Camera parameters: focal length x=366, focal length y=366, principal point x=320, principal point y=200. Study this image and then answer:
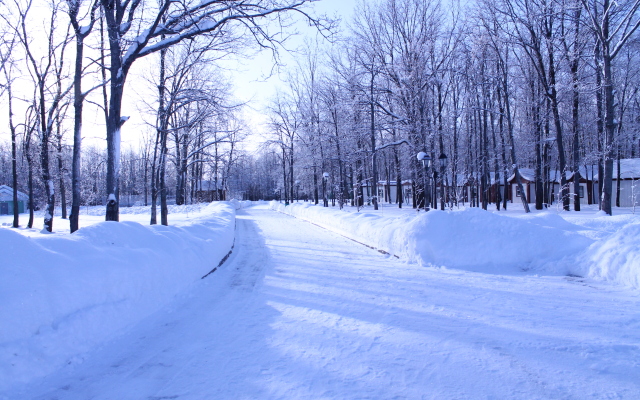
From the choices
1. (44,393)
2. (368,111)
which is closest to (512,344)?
(44,393)

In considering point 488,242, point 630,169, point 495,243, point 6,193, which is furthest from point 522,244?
point 6,193

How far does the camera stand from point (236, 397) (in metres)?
3.00

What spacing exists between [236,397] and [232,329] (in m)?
1.71

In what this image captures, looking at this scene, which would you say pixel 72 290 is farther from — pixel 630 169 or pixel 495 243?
pixel 630 169

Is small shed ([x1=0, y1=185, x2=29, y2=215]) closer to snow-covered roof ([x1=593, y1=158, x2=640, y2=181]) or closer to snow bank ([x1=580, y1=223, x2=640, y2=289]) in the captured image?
snow bank ([x1=580, y1=223, x2=640, y2=289])

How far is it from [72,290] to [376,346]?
3411 millimetres

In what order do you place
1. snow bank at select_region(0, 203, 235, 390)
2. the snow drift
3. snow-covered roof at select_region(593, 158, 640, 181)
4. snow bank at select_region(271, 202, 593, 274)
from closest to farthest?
snow bank at select_region(0, 203, 235, 390) → the snow drift → snow bank at select_region(271, 202, 593, 274) → snow-covered roof at select_region(593, 158, 640, 181)

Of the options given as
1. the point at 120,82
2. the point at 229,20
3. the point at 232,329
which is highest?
the point at 229,20

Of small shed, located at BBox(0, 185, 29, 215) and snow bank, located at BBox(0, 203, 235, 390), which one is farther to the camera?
small shed, located at BBox(0, 185, 29, 215)

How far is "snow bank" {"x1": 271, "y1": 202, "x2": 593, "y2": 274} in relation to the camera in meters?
7.90

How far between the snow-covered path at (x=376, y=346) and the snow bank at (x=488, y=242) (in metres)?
1.14

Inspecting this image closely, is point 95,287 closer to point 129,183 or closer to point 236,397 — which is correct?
point 236,397

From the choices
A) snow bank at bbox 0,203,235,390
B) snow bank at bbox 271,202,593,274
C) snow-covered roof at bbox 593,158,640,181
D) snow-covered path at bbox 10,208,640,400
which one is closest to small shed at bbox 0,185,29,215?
snow bank at bbox 0,203,235,390

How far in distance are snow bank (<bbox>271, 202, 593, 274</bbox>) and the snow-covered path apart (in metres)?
1.14
